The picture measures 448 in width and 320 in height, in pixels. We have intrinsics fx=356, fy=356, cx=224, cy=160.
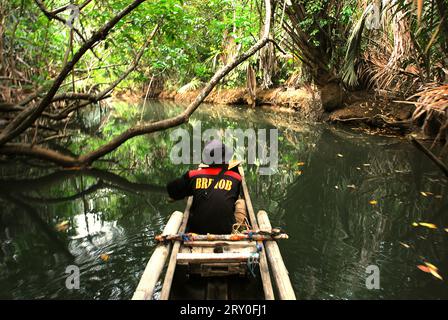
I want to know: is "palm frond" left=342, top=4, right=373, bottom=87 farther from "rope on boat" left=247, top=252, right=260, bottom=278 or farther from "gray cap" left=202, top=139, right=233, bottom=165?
"rope on boat" left=247, top=252, right=260, bottom=278

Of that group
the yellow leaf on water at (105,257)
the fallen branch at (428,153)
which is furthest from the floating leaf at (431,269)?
the yellow leaf on water at (105,257)

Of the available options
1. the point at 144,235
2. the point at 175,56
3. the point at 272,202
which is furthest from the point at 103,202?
the point at 175,56

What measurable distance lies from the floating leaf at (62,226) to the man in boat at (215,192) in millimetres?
2349

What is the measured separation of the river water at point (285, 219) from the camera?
354 cm

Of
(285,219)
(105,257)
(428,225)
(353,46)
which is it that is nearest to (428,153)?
(428,225)

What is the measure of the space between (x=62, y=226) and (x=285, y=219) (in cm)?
317

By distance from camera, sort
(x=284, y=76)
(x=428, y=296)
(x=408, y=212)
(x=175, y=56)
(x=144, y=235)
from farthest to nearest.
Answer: (x=284, y=76) → (x=175, y=56) → (x=408, y=212) → (x=144, y=235) → (x=428, y=296)

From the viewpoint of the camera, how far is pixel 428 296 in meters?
3.24

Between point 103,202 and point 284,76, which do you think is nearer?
point 103,202

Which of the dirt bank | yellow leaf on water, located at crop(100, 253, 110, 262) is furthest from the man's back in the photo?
the dirt bank

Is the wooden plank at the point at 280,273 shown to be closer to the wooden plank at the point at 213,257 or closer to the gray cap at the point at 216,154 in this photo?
the wooden plank at the point at 213,257

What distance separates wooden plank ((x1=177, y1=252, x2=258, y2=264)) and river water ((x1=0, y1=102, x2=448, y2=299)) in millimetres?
790

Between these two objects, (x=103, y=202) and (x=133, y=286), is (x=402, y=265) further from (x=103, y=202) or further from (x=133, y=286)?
(x=103, y=202)
